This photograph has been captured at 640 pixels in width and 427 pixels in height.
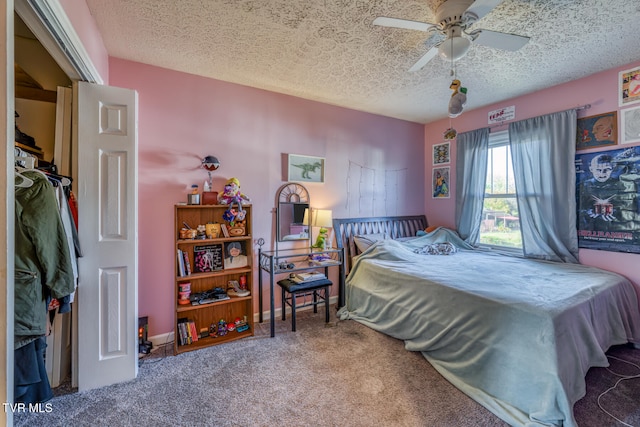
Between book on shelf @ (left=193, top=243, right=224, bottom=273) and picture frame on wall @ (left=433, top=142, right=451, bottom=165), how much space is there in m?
3.39

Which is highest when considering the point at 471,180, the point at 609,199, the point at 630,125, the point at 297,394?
the point at 630,125

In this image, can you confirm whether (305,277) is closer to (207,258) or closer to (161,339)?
(207,258)

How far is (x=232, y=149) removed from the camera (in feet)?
9.14

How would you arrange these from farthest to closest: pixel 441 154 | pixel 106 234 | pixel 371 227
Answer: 1. pixel 441 154
2. pixel 371 227
3. pixel 106 234

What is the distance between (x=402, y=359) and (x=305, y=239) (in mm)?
1596

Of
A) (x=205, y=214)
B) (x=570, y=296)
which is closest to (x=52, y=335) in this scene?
(x=205, y=214)

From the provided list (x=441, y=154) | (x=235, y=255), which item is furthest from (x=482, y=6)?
(x=441, y=154)

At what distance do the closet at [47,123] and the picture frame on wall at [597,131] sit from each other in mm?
4532

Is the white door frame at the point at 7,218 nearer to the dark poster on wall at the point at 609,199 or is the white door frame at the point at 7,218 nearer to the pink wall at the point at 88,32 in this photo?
the pink wall at the point at 88,32

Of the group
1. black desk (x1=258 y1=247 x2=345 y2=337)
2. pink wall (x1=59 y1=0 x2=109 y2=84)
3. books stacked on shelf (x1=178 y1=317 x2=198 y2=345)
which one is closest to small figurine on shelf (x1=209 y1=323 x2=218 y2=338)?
books stacked on shelf (x1=178 y1=317 x2=198 y2=345)

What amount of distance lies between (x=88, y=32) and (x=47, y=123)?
2.46 feet

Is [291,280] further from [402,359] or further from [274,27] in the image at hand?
[274,27]

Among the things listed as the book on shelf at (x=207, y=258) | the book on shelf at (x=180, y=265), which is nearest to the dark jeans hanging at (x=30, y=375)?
the book on shelf at (x=180, y=265)

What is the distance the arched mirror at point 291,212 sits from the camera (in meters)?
3.05
